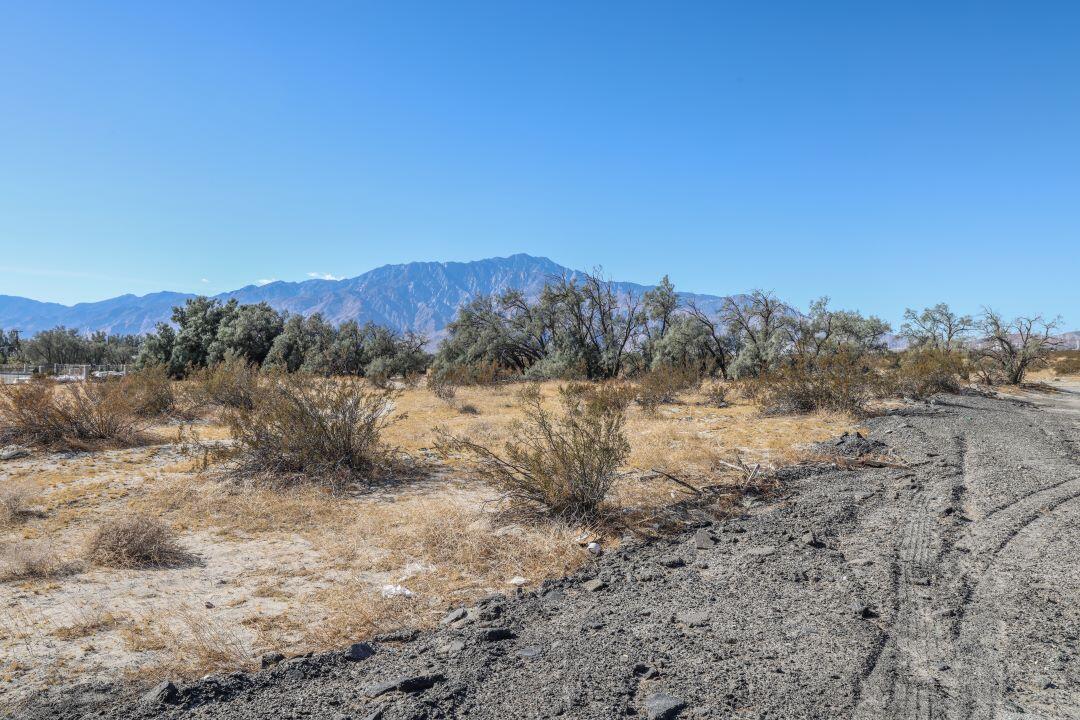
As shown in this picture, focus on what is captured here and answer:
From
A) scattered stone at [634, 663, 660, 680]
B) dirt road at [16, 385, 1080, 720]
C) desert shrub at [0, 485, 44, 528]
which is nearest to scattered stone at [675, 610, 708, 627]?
dirt road at [16, 385, 1080, 720]

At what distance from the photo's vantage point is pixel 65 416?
10133mm

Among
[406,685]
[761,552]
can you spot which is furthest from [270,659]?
[761,552]

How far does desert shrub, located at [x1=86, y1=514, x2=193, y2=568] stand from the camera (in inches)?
201

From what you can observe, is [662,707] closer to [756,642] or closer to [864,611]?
[756,642]

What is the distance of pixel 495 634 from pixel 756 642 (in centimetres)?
164

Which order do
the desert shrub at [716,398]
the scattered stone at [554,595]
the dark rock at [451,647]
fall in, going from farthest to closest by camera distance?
the desert shrub at [716,398] → the scattered stone at [554,595] → the dark rock at [451,647]

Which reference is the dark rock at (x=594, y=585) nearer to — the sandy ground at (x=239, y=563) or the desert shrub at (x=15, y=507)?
the sandy ground at (x=239, y=563)

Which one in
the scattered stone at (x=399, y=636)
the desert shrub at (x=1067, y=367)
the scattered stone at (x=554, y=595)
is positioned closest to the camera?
the scattered stone at (x=399, y=636)

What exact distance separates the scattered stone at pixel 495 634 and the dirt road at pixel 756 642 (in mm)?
22

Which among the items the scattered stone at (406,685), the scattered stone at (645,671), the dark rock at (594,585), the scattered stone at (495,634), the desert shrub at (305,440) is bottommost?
the dark rock at (594,585)

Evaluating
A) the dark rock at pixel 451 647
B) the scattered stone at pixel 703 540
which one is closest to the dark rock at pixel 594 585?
the scattered stone at pixel 703 540

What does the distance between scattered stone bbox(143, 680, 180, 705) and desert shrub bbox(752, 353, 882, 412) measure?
45.4 feet

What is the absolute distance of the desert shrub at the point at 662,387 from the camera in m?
16.6

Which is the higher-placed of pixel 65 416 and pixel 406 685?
pixel 65 416
